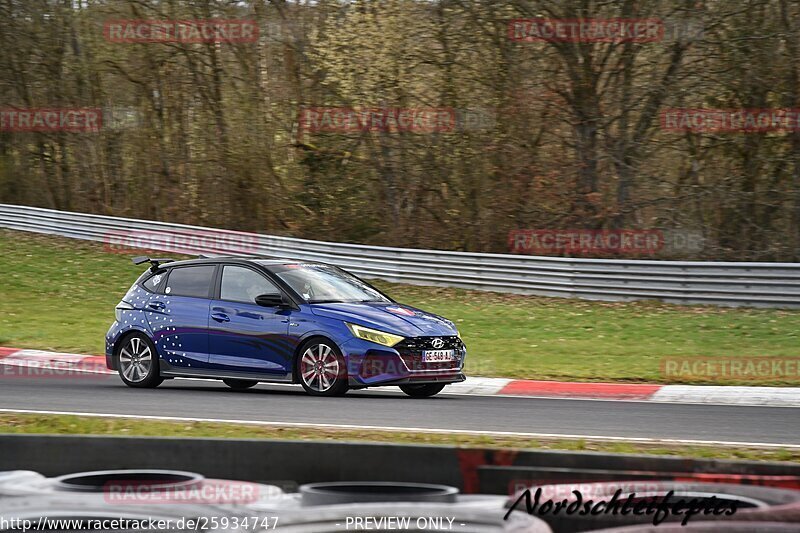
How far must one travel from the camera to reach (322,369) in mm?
11961

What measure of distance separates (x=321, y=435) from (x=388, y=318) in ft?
10.9

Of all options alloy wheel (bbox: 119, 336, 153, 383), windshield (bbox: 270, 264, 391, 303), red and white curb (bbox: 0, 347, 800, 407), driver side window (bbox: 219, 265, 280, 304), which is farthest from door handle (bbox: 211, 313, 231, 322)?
red and white curb (bbox: 0, 347, 800, 407)

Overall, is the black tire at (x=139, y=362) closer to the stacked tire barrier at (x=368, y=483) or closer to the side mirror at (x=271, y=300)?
the side mirror at (x=271, y=300)

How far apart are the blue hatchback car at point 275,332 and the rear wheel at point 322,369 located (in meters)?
0.01

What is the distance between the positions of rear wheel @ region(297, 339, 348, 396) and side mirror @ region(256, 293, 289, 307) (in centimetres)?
63

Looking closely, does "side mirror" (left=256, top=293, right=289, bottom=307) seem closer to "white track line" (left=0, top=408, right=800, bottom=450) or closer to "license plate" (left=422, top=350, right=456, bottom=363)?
"license plate" (left=422, top=350, right=456, bottom=363)

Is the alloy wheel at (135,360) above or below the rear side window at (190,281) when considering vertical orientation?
below

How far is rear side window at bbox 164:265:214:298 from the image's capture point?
12.9 m

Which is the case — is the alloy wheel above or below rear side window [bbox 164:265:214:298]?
below

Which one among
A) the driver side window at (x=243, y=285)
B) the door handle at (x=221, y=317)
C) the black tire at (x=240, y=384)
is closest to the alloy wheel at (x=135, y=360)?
the black tire at (x=240, y=384)

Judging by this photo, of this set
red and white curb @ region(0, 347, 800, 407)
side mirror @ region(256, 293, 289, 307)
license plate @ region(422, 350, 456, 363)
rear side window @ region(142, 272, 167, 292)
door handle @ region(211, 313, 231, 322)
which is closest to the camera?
license plate @ region(422, 350, 456, 363)

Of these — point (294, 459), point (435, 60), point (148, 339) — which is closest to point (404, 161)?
point (435, 60)

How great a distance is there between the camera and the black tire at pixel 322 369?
38.7 ft

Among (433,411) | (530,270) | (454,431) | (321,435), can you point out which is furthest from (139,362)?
(530,270)
